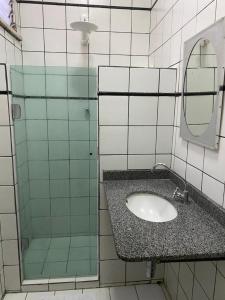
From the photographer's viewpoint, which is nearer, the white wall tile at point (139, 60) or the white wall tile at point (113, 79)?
the white wall tile at point (113, 79)

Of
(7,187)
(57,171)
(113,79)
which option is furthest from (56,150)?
(113,79)

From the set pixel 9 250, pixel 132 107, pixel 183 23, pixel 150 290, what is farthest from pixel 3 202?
pixel 183 23

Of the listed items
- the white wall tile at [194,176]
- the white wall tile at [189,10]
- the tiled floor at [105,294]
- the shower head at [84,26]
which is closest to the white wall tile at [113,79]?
the white wall tile at [189,10]

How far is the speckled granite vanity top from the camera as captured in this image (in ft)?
2.76

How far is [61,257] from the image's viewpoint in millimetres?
1980

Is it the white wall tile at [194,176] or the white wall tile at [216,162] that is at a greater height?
the white wall tile at [216,162]

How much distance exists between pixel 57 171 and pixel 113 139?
0.80 m

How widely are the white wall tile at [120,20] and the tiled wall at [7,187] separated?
0.93m

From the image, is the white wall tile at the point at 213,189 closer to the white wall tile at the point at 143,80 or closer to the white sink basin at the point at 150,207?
the white sink basin at the point at 150,207

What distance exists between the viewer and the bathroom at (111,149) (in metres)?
1.09

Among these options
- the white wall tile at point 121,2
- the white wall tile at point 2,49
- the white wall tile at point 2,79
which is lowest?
the white wall tile at point 2,79

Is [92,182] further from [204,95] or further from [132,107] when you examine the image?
[204,95]

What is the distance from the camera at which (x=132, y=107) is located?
1580 mm

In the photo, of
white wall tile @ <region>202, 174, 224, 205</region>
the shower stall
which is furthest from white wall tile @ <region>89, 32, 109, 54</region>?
white wall tile @ <region>202, 174, 224, 205</region>
